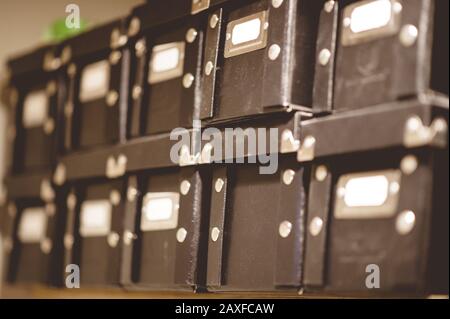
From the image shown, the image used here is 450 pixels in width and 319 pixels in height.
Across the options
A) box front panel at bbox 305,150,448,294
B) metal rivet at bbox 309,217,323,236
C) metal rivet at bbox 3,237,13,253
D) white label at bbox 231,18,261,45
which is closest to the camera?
box front panel at bbox 305,150,448,294

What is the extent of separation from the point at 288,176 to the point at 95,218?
0.52 metres

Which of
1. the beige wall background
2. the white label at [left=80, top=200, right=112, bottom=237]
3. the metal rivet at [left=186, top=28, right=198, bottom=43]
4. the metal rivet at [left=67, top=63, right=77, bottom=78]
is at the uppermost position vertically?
the beige wall background

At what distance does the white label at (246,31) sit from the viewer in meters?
1.11

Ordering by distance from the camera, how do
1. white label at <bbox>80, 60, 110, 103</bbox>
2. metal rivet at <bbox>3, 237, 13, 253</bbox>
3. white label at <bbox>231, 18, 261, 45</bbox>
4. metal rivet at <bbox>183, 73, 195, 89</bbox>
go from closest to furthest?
white label at <bbox>231, 18, 261, 45</bbox> → metal rivet at <bbox>183, 73, 195, 89</bbox> → white label at <bbox>80, 60, 110, 103</bbox> → metal rivet at <bbox>3, 237, 13, 253</bbox>

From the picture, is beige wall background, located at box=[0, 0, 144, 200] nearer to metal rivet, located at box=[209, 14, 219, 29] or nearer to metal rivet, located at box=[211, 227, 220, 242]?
metal rivet, located at box=[209, 14, 219, 29]

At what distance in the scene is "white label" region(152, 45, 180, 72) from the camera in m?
1.26

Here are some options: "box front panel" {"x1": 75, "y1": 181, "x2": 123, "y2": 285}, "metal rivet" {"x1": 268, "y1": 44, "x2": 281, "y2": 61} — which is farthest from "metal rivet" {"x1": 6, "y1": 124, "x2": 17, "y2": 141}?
"metal rivet" {"x1": 268, "y1": 44, "x2": 281, "y2": 61}

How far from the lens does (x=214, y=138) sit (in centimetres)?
114

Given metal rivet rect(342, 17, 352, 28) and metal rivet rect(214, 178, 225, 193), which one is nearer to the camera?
metal rivet rect(342, 17, 352, 28)

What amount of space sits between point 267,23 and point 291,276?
0.38 meters

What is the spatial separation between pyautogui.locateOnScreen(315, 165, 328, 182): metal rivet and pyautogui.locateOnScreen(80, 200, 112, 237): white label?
52cm

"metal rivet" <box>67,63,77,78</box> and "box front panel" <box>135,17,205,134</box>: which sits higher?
"metal rivet" <box>67,63,77,78</box>

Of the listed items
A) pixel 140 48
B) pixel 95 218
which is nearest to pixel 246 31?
pixel 140 48

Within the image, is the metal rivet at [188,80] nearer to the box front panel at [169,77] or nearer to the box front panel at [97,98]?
the box front panel at [169,77]
